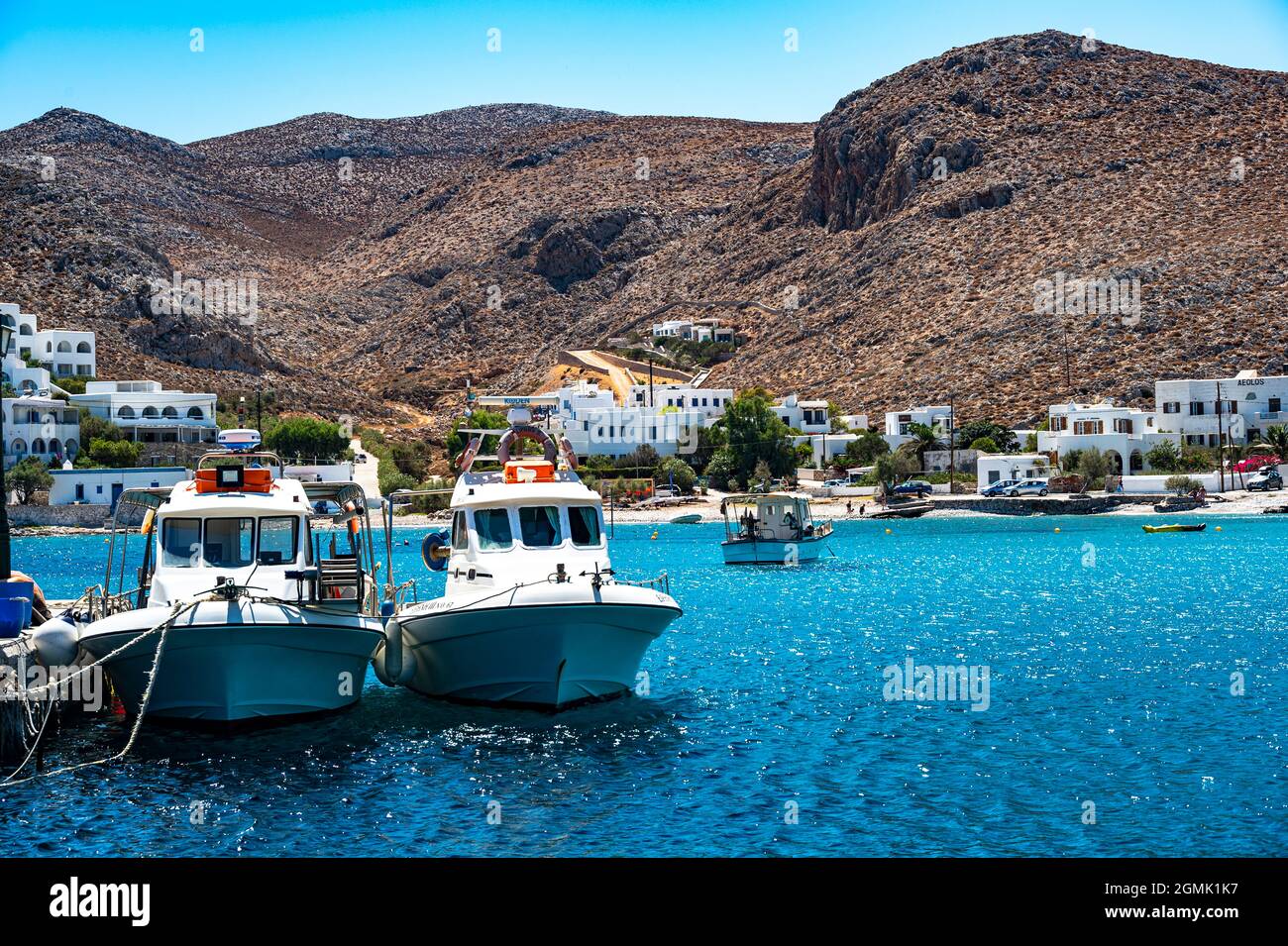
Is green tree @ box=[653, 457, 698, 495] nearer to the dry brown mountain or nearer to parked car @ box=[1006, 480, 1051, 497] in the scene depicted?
the dry brown mountain

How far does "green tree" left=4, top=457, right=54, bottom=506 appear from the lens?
92.1 meters

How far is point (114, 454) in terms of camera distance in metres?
99.1

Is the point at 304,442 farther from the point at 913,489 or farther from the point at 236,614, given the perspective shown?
the point at 236,614

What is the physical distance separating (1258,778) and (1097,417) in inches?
3106

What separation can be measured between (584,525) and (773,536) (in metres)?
38.9

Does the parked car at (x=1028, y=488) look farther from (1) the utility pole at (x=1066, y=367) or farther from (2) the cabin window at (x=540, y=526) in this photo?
(2) the cabin window at (x=540, y=526)

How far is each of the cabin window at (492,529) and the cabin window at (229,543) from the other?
154 inches

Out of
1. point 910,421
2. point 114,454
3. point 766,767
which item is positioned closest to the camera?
point 766,767

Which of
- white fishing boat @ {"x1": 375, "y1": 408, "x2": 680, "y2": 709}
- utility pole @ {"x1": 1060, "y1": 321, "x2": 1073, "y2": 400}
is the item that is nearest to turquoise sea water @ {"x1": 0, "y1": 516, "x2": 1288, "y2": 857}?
white fishing boat @ {"x1": 375, "y1": 408, "x2": 680, "y2": 709}

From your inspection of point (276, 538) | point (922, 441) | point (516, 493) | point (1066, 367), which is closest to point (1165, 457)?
point (1066, 367)

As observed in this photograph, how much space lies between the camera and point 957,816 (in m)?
17.5

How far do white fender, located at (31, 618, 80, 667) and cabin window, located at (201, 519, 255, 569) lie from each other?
7.57 ft

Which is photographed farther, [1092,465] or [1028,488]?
[1028,488]
